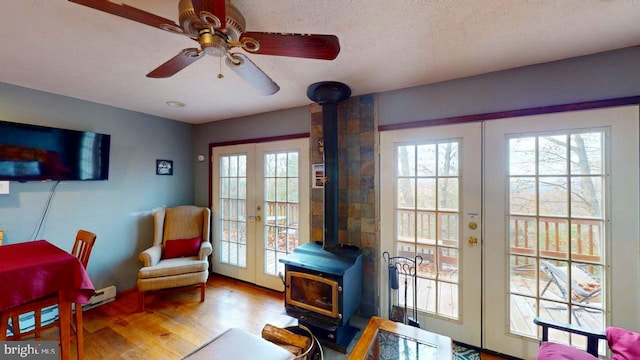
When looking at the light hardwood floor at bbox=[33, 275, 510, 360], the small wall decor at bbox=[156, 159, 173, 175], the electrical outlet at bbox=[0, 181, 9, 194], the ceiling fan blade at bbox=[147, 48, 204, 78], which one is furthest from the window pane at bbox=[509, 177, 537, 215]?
the electrical outlet at bbox=[0, 181, 9, 194]

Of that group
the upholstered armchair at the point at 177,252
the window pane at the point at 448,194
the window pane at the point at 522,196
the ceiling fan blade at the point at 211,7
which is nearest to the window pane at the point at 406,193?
the window pane at the point at 448,194

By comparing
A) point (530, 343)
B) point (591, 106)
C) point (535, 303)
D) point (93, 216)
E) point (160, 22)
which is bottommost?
point (530, 343)

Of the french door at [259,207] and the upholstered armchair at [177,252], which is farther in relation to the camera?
the french door at [259,207]

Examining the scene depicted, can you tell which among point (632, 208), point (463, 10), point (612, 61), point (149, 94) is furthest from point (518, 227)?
point (149, 94)

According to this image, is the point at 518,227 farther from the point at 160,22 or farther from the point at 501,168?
the point at 160,22

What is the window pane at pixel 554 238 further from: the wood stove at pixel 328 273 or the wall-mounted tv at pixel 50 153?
the wall-mounted tv at pixel 50 153

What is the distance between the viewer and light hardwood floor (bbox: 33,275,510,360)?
2.03 metres

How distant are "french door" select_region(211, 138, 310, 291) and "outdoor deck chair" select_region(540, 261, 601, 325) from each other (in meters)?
2.14

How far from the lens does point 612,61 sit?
5.50 ft

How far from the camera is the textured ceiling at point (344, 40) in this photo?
129 centimetres

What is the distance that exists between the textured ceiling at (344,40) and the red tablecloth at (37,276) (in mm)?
1406

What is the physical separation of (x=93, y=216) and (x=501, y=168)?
13.4 feet

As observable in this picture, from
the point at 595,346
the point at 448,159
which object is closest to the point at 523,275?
the point at 595,346

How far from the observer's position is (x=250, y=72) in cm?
145
